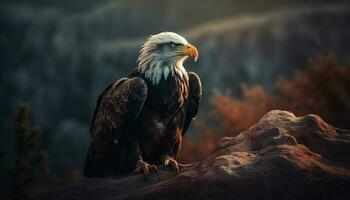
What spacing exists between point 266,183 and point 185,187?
33.2 inches

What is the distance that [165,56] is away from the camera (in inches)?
332

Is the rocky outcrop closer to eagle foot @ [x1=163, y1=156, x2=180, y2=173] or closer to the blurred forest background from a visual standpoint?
eagle foot @ [x1=163, y1=156, x2=180, y2=173]

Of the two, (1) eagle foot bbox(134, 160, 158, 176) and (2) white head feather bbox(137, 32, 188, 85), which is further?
(2) white head feather bbox(137, 32, 188, 85)

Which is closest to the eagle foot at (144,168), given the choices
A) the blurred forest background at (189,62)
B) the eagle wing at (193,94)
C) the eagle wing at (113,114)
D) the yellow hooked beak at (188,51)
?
the eagle wing at (113,114)

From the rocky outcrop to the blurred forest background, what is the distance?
867 centimetres

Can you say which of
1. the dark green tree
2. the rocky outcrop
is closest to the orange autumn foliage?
the dark green tree

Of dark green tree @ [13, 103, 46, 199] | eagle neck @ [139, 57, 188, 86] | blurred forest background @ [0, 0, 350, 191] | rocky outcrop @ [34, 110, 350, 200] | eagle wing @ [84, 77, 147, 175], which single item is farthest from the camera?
blurred forest background @ [0, 0, 350, 191]

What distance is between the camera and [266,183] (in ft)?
22.0

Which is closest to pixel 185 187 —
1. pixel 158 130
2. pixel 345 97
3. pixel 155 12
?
pixel 158 130

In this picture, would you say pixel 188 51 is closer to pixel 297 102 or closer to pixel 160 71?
pixel 160 71

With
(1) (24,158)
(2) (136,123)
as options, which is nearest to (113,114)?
(2) (136,123)

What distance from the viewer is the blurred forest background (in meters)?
17.7

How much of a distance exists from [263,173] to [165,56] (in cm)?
230

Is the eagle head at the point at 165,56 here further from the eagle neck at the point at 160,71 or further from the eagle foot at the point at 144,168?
the eagle foot at the point at 144,168
